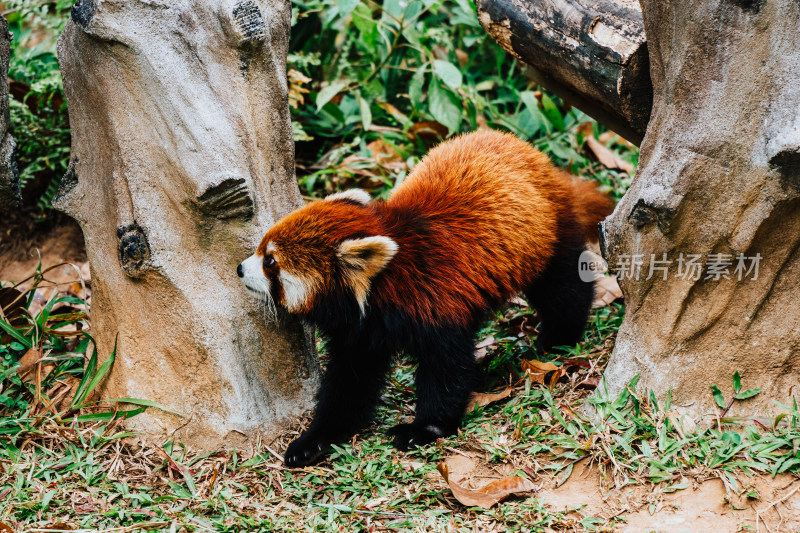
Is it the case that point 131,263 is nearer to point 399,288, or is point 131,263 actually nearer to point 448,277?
point 399,288

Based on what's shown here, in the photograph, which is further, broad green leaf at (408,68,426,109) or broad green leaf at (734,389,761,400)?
broad green leaf at (408,68,426,109)

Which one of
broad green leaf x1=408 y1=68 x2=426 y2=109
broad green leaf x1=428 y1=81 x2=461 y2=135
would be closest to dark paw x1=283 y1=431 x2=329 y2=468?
broad green leaf x1=428 y1=81 x2=461 y2=135

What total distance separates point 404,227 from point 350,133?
261 centimetres

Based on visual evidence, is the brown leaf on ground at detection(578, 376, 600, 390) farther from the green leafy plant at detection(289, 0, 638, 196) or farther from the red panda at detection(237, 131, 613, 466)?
the green leafy plant at detection(289, 0, 638, 196)

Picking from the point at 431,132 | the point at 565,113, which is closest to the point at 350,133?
the point at 431,132

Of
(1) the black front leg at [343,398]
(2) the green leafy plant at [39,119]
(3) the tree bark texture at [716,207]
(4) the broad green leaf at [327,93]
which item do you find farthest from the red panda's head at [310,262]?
(2) the green leafy plant at [39,119]

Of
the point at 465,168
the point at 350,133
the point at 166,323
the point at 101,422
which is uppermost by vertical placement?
the point at 465,168

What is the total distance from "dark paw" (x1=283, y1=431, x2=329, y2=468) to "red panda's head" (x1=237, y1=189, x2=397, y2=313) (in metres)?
0.57

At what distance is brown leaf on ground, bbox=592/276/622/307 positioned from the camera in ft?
14.7

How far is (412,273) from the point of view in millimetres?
3301

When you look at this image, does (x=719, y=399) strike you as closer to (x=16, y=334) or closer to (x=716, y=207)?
(x=716, y=207)

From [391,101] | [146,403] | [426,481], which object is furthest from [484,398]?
[391,101]

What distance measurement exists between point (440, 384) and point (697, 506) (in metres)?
1.15

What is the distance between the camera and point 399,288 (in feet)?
10.7
